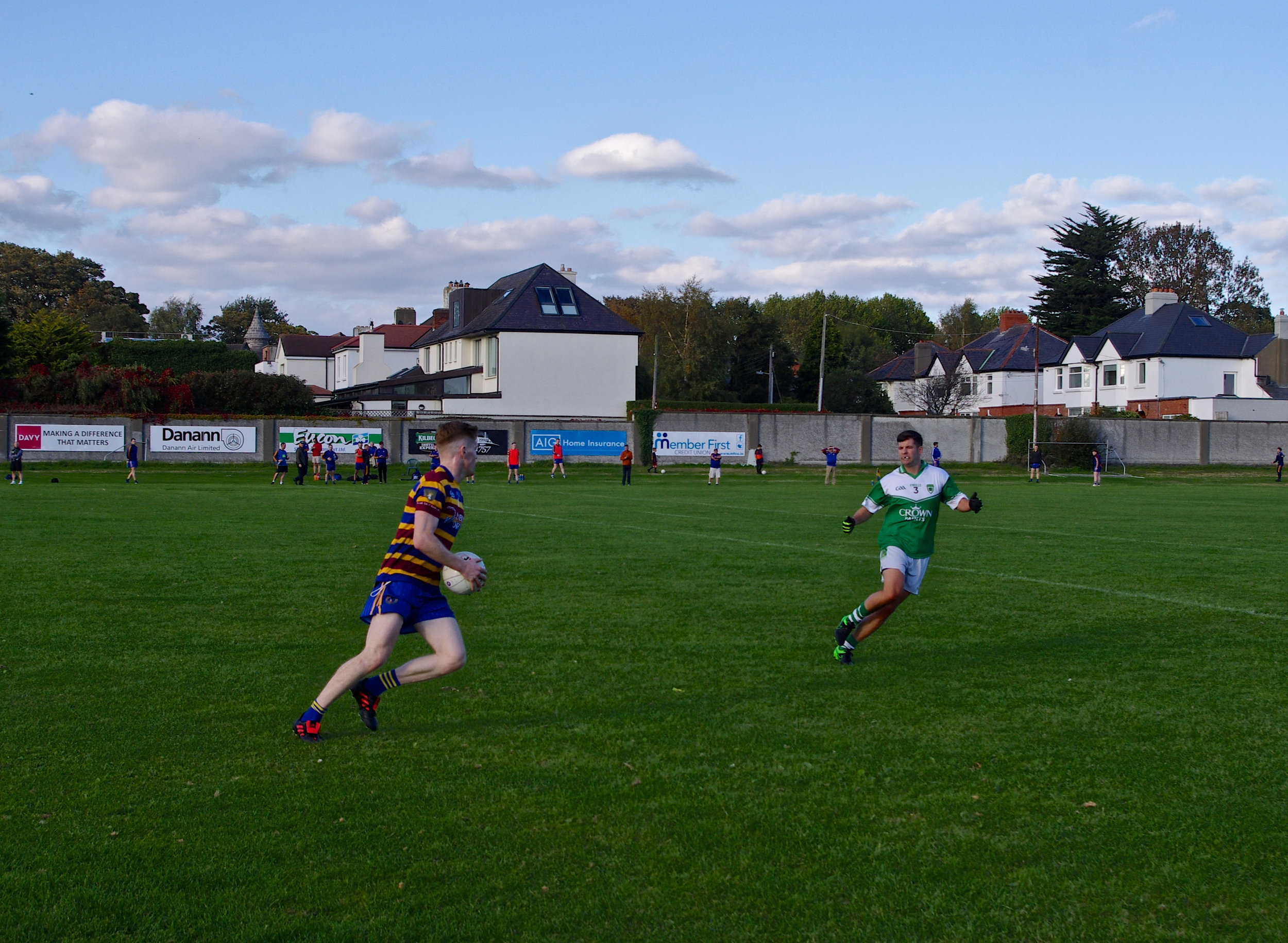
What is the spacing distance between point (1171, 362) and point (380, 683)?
71861mm

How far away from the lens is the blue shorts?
6.14m

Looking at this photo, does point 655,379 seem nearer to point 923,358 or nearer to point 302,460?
point 923,358

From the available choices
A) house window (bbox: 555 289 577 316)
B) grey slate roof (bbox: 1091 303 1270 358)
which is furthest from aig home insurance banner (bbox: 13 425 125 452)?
grey slate roof (bbox: 1091 303 1270 358)

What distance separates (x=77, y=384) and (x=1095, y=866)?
58214 millimetres

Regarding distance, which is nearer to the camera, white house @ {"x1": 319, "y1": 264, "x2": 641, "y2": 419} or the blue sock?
the blue sock

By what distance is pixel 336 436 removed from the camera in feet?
157

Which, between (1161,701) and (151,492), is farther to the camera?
(151,492)

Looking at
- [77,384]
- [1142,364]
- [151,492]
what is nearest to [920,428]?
[1142,364]

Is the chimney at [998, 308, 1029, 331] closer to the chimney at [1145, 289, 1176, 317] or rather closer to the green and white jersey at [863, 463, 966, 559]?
the chimney at [1145, 289, 1176, 317]

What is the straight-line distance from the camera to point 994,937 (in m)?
3.93

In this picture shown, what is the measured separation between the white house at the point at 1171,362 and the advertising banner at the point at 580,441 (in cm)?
3325

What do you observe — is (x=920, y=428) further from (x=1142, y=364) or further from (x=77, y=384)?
(x=77, y=384)

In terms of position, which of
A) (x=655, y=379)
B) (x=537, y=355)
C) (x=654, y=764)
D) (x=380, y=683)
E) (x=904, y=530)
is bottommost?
(x=654, y=764)

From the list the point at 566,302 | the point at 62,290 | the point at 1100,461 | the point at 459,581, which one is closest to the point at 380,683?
the point at 459,581
